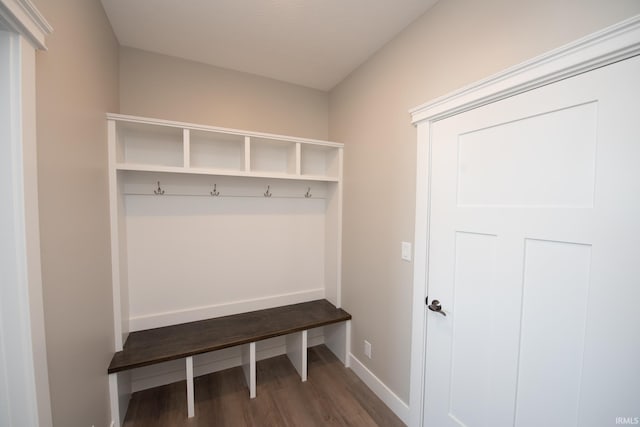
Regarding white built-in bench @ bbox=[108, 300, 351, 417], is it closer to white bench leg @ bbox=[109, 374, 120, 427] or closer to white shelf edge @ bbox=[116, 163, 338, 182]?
white bench leg @ bbox=[109, 374, 120, 427]

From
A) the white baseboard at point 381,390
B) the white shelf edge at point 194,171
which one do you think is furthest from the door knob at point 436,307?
the white shelf edge at point 194,171

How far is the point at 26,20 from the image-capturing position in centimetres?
73

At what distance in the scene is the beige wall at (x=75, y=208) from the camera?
0.89 meters

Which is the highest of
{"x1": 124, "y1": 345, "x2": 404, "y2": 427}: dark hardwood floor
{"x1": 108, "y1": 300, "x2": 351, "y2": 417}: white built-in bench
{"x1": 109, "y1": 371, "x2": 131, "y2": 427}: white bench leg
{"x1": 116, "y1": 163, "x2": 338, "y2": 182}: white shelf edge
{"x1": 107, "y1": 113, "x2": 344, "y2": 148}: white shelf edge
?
{"x1": 107, "y1": 113, "x2": 344, "y2": 148}: white shelf edge

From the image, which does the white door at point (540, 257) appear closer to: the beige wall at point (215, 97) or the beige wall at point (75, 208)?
the beige wall at point (215, 97)

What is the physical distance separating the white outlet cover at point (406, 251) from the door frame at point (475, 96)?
68 mm

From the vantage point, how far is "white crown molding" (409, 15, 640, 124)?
799 millimetres

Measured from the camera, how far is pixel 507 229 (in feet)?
3.74

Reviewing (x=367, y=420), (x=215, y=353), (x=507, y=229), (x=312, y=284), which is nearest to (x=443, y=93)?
(x=507, y=229)

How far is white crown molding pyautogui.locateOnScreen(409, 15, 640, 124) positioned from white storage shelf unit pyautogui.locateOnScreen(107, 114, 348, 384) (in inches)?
46.5

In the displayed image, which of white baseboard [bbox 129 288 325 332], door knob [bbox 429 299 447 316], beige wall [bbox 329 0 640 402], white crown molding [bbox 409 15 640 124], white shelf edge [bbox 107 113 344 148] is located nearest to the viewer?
white crown molding [bbox 409 15 640 124]

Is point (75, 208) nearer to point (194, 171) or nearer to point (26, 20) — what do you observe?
point (26, 20)

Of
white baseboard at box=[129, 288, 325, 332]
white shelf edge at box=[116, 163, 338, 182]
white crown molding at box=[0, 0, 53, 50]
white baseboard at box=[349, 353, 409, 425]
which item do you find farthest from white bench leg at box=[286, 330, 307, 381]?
white crown molding at box=[0, 0, 53, 50]

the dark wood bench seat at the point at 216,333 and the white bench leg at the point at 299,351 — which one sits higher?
the dark wood bench seat at the point at 216,333
